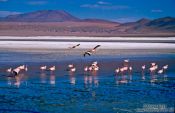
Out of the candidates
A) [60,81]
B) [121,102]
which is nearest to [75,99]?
[121,102]

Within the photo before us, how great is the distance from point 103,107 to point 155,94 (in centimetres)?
245

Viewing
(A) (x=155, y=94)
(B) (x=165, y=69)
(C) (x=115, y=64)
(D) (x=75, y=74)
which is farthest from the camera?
(C) (x=115, y=64)

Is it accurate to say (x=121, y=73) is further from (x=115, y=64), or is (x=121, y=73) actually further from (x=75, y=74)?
(x=115, y=64)

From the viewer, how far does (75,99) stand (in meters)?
12.0

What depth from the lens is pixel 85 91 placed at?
1338cm

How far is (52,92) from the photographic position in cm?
1323

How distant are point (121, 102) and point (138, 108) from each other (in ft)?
2.90

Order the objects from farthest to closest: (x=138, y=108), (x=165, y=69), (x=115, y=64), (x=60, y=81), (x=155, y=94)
→ 1. (x=115, y=64)
2. (x=165, y=69)
3. (x=60, y=81)
4. (x=155, y=94)
5. (x=138, y=108)

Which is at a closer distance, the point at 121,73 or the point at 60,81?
the point at 60,81

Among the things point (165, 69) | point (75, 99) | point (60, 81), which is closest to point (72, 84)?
point (60, 81)

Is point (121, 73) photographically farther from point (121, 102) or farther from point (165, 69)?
point (121, 102)

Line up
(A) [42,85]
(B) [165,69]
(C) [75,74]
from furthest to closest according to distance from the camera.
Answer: (B) [165,69], (C) [75,74], (A) [42,85]

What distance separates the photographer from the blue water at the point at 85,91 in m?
10.9

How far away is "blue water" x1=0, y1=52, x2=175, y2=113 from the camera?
1091cm
